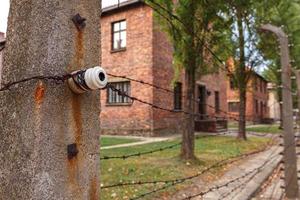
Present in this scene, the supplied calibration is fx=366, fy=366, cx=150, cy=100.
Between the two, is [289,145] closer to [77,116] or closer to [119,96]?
[77,116]

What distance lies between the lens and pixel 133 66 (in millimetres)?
18750

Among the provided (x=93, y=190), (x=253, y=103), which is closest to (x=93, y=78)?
(x=93, y=190)

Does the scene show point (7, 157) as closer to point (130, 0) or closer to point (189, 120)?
point (189, 120)

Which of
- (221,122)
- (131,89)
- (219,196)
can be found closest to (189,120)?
(219,196)

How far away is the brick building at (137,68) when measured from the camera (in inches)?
711

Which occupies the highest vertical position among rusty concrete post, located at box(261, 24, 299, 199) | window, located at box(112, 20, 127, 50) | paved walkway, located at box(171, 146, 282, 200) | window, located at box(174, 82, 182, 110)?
window, located at box(112, 20, 127, 50)

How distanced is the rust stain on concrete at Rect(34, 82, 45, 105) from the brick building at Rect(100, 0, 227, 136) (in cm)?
1603

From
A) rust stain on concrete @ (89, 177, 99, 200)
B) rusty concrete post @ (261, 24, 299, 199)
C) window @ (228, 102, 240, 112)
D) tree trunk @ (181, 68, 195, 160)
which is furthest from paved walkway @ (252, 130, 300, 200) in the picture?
window @ (228, 102, 240, 112)

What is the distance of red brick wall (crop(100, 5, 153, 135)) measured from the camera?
18.1 metres

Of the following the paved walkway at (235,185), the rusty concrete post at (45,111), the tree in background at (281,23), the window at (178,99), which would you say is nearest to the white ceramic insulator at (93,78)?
the rusty concrete post at (45,111)

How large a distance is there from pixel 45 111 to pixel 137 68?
17.0 metres

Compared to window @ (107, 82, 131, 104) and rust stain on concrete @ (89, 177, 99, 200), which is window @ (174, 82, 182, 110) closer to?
window @ (107, 82, 131, 104)

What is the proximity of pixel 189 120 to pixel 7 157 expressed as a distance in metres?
8.17

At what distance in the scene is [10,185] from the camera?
1.71 m
